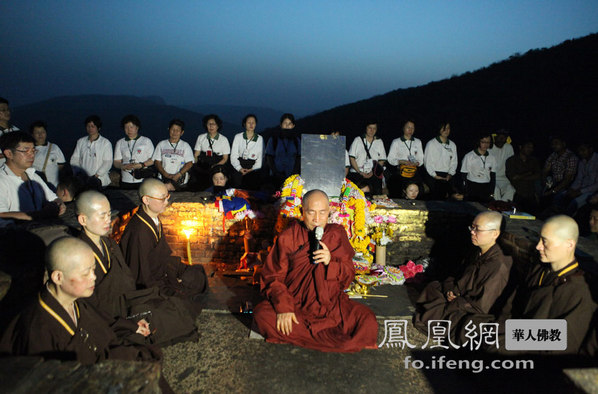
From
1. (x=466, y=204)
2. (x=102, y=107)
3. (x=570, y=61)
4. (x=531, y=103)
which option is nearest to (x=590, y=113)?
(x=531, y=103)

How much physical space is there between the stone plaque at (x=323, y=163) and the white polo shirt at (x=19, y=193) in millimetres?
3673

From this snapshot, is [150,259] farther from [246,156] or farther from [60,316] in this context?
[246,156]

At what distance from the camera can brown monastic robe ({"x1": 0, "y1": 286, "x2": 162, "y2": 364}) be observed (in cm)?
259

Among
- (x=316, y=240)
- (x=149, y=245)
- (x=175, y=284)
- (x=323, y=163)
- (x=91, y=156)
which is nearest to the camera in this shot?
(x=316, y=240)

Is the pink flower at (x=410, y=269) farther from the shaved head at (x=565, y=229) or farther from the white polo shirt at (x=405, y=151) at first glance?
the shaved head at (x=565, y=229)

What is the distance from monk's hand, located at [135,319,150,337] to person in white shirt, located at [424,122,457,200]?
6283mm

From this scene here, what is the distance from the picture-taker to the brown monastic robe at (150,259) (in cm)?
443

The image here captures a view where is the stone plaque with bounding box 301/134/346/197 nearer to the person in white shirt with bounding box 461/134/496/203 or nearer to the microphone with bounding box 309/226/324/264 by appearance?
the microphone with bounding box 309/226/324/264

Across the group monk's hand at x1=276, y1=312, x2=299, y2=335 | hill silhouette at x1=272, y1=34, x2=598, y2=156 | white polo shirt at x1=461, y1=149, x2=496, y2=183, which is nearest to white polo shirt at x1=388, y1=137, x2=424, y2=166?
white polo shirt at x1=461, y1=149, x2=496, y2=183

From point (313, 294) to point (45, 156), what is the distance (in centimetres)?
585

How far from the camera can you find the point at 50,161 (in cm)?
712

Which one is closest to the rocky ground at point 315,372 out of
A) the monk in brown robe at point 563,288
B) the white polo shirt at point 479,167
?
the monk in brown robe at point 563,288

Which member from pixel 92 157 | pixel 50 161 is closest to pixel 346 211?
pixel 92 157

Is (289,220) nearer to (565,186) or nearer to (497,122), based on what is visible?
(565,186)
